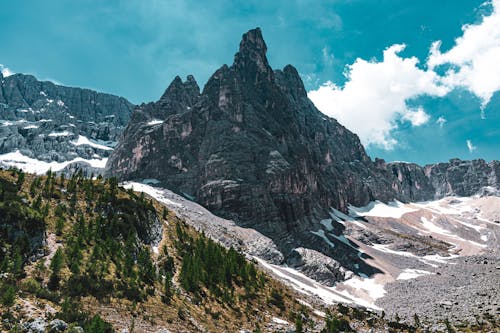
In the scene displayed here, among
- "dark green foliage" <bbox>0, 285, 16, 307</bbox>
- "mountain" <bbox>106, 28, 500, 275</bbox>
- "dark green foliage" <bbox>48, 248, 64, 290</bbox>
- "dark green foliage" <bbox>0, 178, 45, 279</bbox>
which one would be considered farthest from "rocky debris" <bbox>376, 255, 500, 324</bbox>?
"dark green foliage" <bbox>0, 285, 16, 307</bbox>

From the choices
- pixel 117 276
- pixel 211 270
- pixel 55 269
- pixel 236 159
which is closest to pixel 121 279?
pixel 117 276

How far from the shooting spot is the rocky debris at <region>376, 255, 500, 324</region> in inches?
3125

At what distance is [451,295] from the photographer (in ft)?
323

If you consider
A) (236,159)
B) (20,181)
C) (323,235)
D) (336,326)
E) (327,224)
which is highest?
(236,159)

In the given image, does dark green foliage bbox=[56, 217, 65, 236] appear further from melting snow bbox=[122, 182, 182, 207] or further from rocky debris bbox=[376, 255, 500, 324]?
melting snow bbox=[122, 182, 182, 207]

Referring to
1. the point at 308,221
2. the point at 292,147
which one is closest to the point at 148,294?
the point at 308,221

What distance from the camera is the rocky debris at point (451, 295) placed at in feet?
260

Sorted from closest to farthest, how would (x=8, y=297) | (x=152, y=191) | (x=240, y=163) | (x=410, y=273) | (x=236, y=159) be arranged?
(x=8, y=297)
(x=410, y=273)
(x=152, y=191)
(x=240, y=163)
(x=236, y=159)

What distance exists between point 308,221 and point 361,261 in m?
26.5

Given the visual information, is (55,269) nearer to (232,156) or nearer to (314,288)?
(314,288)

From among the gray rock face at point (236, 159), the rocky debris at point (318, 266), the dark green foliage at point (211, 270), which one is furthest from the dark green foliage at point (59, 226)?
the gray rock face at point (236, 159)

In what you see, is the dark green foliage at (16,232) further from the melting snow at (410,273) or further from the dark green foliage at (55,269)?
the melting snow at (410,273)

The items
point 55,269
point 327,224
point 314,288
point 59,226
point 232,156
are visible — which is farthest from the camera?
point 327,224

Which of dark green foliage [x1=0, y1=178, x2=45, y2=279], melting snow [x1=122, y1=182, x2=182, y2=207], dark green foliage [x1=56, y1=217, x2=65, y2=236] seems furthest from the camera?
melting snow [x1=122, y1=182, x2=182, y2=207]
